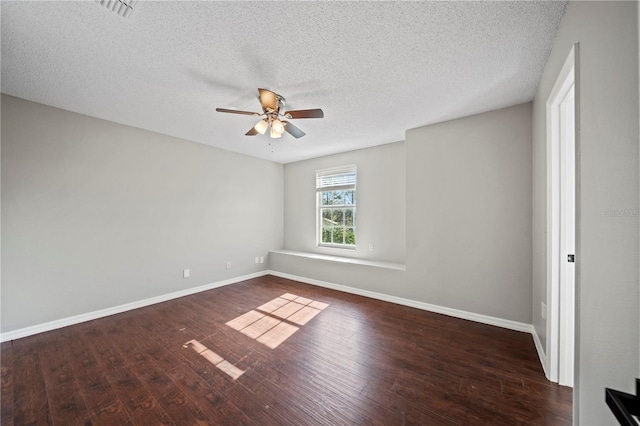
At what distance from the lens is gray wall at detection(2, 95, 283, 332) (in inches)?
99.9

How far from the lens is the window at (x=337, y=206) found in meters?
4.62

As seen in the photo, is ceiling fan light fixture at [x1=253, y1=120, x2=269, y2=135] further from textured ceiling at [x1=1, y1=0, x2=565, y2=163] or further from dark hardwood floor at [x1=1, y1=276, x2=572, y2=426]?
dark hardwood floor at [x1=1, y1=276, x2=572, y2=426]

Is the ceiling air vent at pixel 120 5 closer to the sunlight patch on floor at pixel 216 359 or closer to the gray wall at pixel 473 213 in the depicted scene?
the sunlight patch on floor at pixel 216 359

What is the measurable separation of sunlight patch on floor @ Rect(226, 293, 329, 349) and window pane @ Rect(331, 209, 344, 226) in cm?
171

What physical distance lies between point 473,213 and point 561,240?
3.80 feet

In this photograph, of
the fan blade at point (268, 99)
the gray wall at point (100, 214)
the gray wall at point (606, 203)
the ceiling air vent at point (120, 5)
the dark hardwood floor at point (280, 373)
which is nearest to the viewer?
the gray wall at point (606, 203)

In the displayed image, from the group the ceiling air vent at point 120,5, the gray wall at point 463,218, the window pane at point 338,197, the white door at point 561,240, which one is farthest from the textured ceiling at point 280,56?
the window pane at point 338,197

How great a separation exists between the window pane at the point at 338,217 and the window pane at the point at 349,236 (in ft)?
0.68

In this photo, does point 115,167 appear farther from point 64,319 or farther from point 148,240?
point 64,319

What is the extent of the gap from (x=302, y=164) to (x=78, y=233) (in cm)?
380

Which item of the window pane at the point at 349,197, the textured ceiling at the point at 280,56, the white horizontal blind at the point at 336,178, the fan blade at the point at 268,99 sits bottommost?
the window pane at the point at 349,197

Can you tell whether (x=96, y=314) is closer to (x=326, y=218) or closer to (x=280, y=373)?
(x=280, y=373)

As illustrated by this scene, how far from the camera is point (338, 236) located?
481 cm

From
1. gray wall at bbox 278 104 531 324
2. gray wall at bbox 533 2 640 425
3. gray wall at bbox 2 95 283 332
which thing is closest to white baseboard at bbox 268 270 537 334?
gray wall at bbox 278 104 531 324
